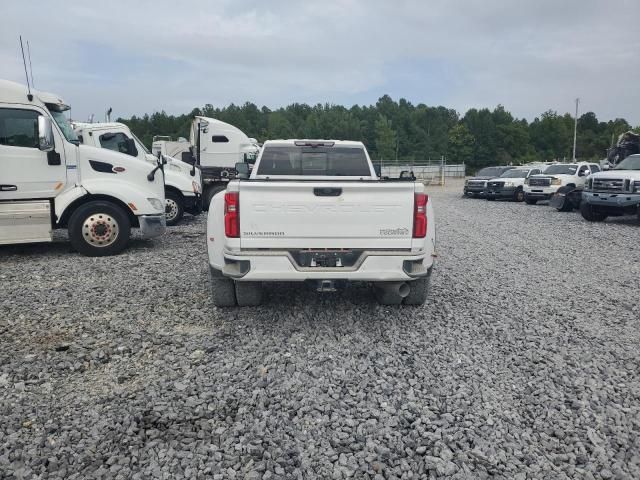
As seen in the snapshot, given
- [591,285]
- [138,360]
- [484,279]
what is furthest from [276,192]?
[591,285]

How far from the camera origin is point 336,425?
132 inches

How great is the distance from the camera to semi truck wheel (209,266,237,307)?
549 cm

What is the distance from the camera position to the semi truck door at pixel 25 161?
8438 millimetres

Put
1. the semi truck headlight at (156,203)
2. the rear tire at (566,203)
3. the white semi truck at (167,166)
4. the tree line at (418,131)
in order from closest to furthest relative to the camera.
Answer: the semi truck headlight at (156,203)
the white semi truck at (167,166)
the rear tire at (566,203)
the tree line at (418,131)

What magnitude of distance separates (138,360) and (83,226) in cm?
523

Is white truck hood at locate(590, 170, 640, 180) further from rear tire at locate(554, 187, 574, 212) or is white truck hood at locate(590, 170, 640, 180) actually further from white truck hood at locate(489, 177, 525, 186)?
white truck hood at locate(489, 177, 525, 186)

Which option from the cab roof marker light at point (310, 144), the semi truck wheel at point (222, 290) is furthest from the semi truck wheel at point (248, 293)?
the cab roof marker light at point (310, 144)

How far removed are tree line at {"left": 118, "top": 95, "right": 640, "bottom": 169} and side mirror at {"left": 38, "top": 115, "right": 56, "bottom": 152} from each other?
8151cm

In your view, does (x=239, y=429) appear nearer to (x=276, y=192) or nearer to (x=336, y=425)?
(x=336, y=425)

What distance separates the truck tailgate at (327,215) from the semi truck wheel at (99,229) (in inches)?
200

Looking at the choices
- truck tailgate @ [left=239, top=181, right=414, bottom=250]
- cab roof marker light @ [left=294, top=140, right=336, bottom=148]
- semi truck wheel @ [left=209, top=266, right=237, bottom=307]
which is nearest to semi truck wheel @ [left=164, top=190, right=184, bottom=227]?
cab roof marker light @ [left=294, top=140, right=336, bottom=148]

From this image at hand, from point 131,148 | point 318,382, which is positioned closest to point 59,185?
point 131,148

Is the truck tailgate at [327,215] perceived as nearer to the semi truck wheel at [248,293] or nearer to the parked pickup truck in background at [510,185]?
the semi truck wheel at [248,293]

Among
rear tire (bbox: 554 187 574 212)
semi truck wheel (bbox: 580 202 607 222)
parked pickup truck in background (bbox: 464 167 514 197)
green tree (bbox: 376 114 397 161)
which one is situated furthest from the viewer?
green tree (bbox: 376 114 397 161)
